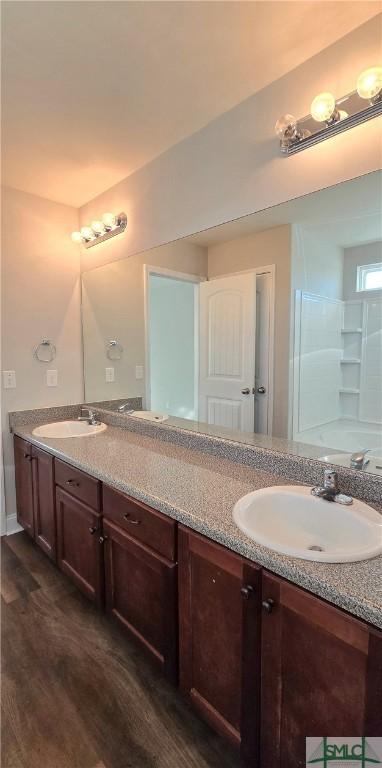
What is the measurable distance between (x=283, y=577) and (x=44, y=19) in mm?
1892

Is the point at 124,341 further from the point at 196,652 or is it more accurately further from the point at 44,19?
the point at 196,652

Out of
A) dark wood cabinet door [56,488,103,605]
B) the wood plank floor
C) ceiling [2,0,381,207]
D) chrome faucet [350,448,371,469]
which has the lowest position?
the wood plank floor

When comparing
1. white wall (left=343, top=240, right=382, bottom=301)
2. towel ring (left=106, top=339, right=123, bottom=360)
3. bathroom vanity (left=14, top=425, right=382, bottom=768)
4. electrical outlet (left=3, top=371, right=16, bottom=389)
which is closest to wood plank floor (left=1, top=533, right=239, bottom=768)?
bathroom vanity (left=14, top=425, right=382, bottom=768)

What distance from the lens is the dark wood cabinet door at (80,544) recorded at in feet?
5.54

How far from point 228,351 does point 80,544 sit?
1231 mm

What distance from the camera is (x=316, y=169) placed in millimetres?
1351

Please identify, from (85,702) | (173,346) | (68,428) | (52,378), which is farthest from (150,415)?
(85,702)

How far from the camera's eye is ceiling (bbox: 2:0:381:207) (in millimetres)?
1194

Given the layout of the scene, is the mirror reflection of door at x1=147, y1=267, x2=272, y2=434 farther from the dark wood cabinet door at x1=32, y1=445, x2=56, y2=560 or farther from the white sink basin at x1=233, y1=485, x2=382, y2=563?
the dark wood cabinet door at x1=32, y1=445, x2=56, y2=560

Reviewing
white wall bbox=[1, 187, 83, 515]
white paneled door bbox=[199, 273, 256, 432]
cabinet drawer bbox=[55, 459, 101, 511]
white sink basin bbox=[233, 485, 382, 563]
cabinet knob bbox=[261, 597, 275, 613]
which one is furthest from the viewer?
white wall bbox=[1, 187, 83, 515]

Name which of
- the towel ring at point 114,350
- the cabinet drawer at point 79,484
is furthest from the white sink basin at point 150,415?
the cabinet drawer at point 79,484

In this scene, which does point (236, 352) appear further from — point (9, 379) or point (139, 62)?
point (9, 379)

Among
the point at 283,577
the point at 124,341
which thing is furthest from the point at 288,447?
the point at 124,341

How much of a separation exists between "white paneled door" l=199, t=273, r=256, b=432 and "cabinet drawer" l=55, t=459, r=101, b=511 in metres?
0.68
